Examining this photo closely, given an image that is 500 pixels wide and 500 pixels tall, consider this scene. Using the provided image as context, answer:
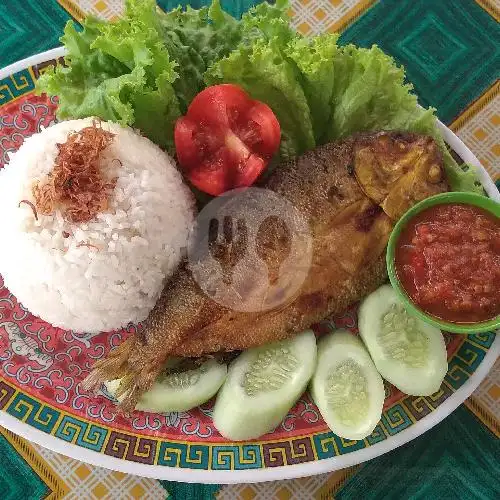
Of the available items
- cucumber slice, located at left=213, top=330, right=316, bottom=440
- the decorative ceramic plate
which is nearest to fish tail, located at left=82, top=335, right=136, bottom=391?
the decorative ceramic plate

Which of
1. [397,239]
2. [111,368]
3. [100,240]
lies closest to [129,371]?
[111,368]

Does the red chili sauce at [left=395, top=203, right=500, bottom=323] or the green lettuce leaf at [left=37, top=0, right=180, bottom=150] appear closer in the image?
the red chili sauce at [left=395, top=203, right=500, bottom=323]

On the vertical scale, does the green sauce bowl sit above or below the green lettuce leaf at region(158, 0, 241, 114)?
below

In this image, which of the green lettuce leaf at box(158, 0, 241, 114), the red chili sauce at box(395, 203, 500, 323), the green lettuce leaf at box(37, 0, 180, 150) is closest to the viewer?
the red chili sauce at box(395, 203, 500, 323)

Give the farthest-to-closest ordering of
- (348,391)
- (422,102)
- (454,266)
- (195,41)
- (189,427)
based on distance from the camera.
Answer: (422,102) < (195,41) < (189,427) < (348,391) < (454,266)

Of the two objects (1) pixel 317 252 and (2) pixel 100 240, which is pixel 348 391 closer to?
(1) pixel 317 252

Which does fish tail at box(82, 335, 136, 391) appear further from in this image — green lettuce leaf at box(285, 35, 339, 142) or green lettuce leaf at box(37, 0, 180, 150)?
green lettuce leaf at box(285, 35, 339, 142)

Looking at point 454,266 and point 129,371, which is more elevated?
point 454,266
